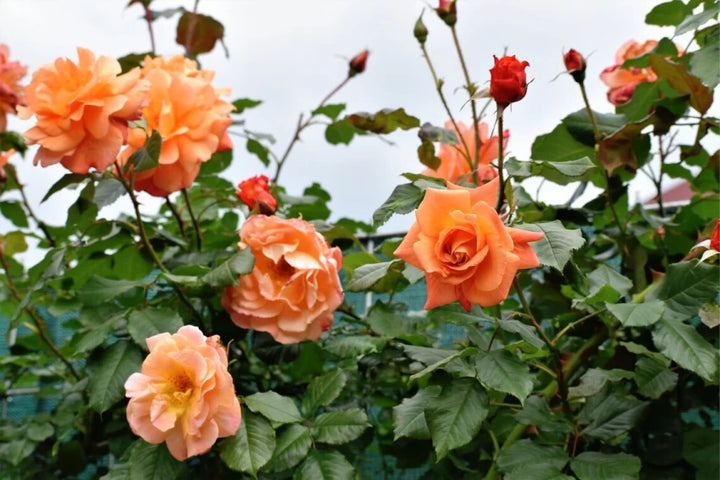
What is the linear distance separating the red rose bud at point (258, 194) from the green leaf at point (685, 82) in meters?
0.48

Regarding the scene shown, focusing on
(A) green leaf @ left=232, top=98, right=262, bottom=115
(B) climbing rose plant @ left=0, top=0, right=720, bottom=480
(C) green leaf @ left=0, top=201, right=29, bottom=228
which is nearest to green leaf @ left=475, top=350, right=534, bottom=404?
(B) climbing rose plant @ left=0, top=0, right=720, bottom=480

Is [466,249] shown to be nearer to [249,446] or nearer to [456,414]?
[456,414]

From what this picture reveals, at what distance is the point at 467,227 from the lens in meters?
0.55

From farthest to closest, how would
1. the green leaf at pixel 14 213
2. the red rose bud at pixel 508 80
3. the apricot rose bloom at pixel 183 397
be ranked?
1. the green leaf at pixel 14 213
2. the apricot rose bloom at pixel 183 397
3. the red rose bud at pixel 508 80

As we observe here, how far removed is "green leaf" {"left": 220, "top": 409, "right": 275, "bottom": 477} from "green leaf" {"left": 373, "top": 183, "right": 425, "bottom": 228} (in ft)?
0.72

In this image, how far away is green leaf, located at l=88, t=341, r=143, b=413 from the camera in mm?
722

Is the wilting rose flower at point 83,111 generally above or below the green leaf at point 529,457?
above

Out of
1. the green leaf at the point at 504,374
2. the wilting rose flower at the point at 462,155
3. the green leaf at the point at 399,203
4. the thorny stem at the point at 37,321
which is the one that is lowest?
the thorny stem at the point at 37,321

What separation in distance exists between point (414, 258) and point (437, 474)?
0.43 meters

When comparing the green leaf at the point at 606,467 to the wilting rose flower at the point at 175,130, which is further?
the wilting rose flower at the point at 175,130

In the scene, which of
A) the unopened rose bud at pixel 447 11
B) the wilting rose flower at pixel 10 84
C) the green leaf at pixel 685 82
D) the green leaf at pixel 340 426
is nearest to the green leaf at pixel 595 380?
the green leaf at pixel 340 426

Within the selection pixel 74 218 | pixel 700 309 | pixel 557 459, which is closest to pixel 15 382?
pixel 74 218

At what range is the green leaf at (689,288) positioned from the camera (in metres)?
0.69

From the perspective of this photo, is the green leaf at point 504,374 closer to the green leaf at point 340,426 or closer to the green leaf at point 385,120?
the green leaf at point 340,426
